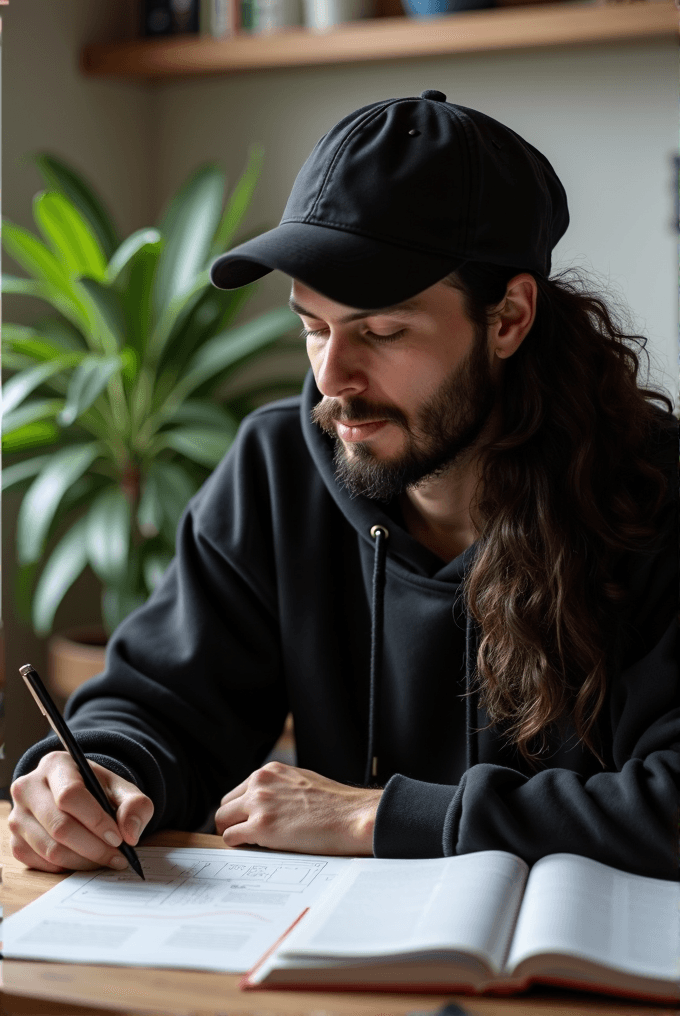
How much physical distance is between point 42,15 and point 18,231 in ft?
2.19

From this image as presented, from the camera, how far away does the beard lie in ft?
3.70

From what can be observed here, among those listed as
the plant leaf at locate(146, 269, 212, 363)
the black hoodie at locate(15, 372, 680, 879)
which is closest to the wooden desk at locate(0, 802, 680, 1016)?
the black hoodie at locate(15, 372, 680, 879)

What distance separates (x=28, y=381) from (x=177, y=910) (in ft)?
4.64

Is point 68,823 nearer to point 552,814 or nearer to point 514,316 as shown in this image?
point 552,814

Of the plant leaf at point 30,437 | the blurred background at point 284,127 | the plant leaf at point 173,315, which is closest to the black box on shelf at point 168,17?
the blurred background at point 284,127

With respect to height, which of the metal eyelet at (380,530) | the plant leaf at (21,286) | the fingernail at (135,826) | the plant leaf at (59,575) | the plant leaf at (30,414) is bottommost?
the plant leaf at (59,575)

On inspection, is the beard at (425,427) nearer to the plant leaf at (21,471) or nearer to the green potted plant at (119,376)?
the green potted plant at (119,376)

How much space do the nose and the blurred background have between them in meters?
1.11

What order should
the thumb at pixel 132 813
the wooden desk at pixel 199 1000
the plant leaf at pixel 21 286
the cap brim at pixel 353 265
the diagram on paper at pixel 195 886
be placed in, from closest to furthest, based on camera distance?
the wooden desk at pixel 199 1000 → the diagram on paper at pixel 195 886 → the thumb at pixel 132 813 → the cap brim at pixel 353 265 → the plant leaf at pixel 21 286

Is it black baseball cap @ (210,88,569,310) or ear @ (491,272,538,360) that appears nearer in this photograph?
black baseball cap @ (210,88,569,310)

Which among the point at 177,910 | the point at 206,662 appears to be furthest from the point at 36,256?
the point at 177,910

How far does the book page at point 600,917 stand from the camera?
65cm

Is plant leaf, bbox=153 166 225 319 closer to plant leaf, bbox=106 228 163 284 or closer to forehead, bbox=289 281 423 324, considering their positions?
plant leaf, bbox=106 228 163 284

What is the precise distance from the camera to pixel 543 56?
2.32 metres
